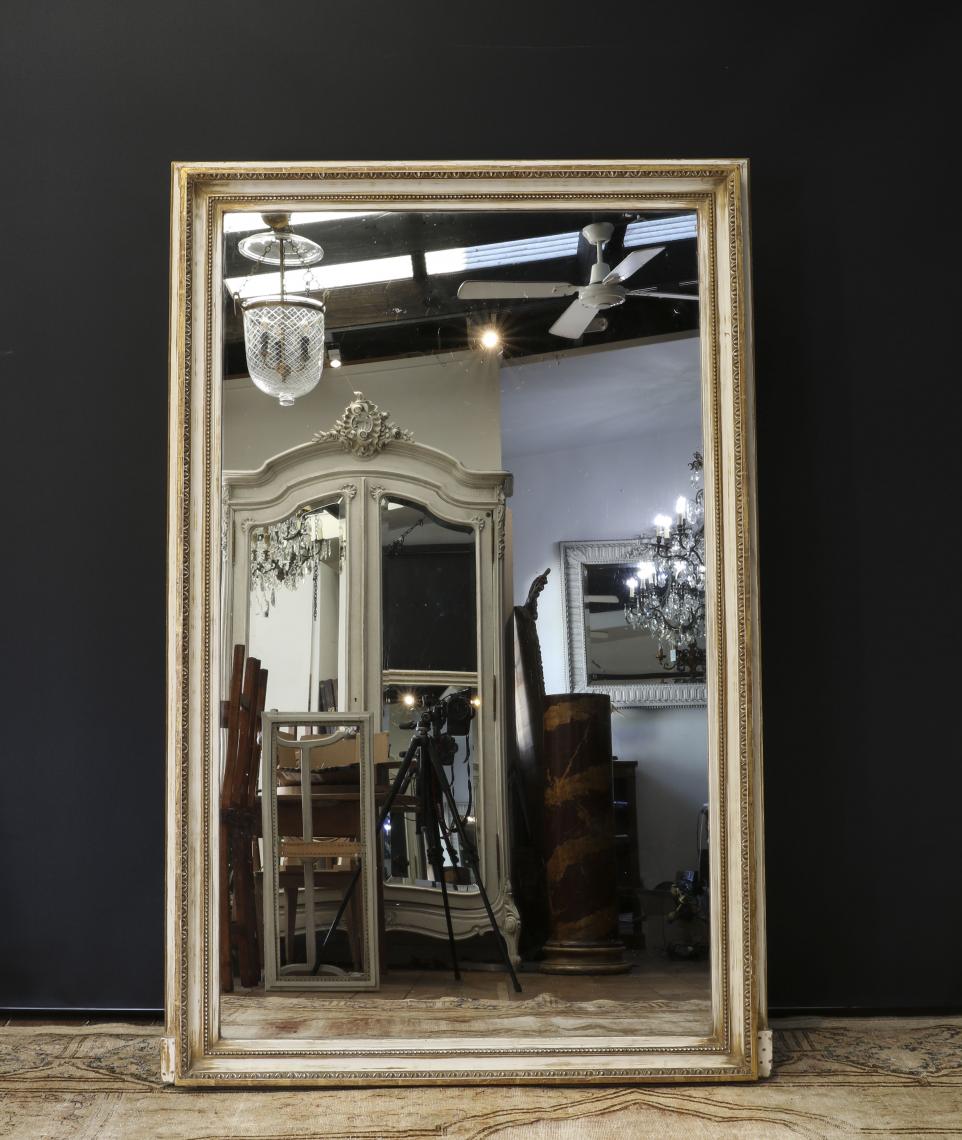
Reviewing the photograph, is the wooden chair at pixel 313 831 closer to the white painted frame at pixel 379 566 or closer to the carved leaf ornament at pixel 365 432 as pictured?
the white painted frame at pixel 379 566

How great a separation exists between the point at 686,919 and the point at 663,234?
1.70 m

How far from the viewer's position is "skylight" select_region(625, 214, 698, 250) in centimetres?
287

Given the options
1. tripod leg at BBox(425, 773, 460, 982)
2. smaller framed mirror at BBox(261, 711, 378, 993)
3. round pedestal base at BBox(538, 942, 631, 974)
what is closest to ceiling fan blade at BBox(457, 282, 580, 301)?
smaller framed mirror at BBox(261, 711, 378, 993)

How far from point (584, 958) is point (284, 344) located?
1684 mm

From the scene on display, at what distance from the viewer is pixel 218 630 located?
2777 mm

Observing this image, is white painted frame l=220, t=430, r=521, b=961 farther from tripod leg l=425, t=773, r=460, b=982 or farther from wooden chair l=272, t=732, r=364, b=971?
wooden chair l=272, t=732, r=364, b=971

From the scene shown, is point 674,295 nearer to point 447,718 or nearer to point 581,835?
point 447,718

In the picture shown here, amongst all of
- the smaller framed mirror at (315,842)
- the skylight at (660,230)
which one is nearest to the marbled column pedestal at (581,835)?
the smaller framed mirror at (315,842)

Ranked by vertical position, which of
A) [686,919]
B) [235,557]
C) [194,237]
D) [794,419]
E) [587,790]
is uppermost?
[194,237]

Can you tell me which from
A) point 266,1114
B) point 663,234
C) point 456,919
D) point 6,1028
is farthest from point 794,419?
point 6,1028

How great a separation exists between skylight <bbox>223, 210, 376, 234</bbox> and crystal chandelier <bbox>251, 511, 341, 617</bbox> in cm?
74

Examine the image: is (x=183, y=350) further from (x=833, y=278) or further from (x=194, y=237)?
(x=833, y=278)

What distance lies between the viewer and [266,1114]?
8.19ft

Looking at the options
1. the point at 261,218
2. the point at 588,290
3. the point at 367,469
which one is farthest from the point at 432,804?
the point at 261,218
